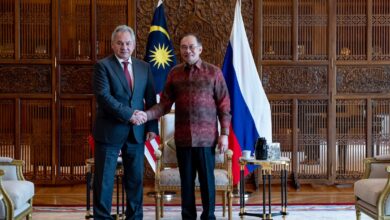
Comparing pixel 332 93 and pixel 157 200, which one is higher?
pixel 332 93

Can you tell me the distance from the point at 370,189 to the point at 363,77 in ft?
9.28

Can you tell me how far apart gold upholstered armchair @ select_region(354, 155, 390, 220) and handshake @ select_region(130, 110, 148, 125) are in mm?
1801

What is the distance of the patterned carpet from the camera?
16.8ft

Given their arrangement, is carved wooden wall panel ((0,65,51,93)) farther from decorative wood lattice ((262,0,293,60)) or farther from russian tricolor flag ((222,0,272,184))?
decorative wood lattice ((262,0,293,60))

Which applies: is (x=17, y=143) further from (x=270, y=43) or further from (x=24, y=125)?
(x=270, y=43)

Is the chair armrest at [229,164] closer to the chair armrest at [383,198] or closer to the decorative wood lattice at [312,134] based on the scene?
the chair armrest at [383,198]

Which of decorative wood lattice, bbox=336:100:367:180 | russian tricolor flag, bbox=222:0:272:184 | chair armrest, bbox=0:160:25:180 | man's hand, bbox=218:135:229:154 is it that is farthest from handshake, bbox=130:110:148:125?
decorative wood lattice, bbox=336:100:367:180

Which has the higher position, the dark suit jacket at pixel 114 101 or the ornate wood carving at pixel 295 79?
the ornate wood carving at pixel 295 79

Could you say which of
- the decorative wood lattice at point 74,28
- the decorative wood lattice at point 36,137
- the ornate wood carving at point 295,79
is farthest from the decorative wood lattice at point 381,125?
the decorative wood lattice at point 36,137

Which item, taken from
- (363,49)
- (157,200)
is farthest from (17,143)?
(363,49)

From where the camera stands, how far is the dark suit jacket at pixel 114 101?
13.3 feet

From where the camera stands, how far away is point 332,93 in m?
6.82

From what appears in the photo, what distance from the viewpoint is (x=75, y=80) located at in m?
6.78

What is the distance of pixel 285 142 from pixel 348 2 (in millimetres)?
1874
